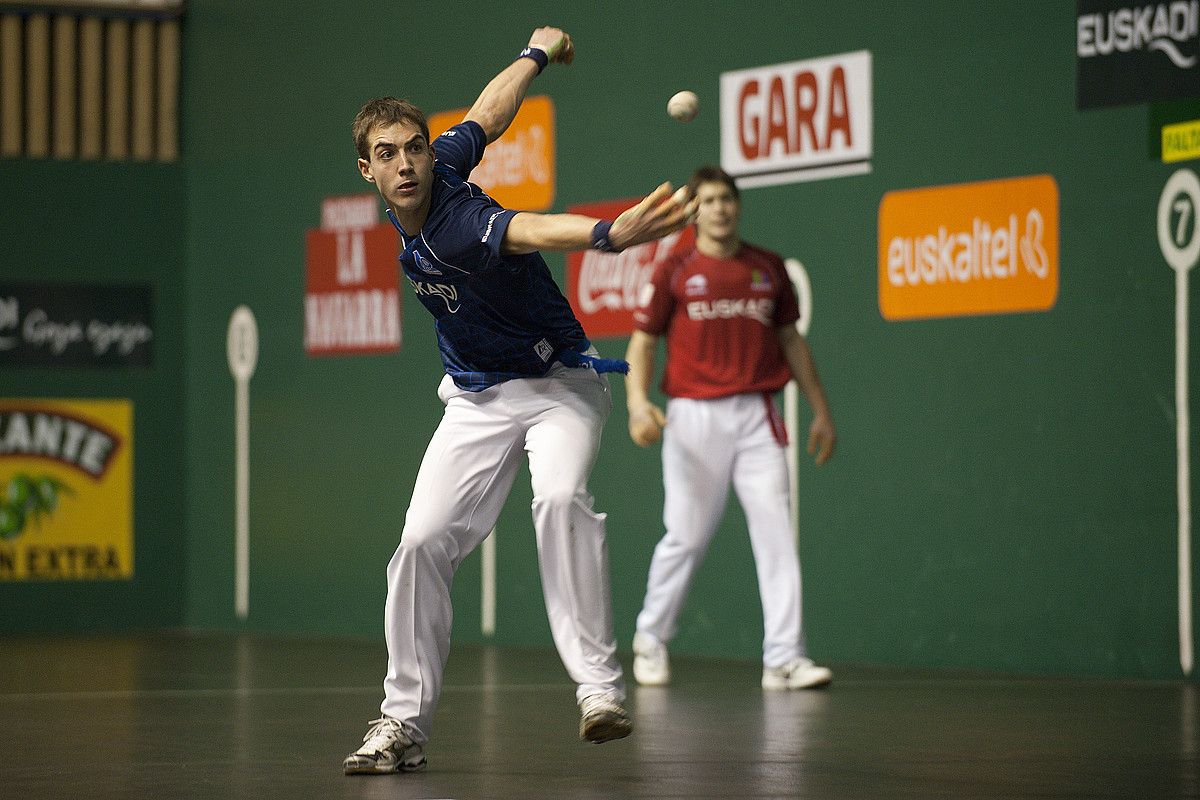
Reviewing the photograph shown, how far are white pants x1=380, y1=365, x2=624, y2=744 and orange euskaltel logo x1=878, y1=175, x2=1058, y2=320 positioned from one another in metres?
3.29

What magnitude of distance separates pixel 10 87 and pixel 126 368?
→ 177 centimetres

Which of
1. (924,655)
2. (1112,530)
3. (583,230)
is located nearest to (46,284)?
(924,655)

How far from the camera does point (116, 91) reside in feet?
40.2

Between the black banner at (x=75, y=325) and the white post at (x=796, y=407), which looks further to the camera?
the black banner at (x=75, y=325)

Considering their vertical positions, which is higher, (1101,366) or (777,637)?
(1101,366)

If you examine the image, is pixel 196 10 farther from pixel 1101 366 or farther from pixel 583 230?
pixel 583 230

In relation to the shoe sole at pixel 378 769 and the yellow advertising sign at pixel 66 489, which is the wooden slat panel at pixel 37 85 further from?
the shoe sole at pixel 378 769

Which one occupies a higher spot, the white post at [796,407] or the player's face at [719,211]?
the player's face at [719,211]

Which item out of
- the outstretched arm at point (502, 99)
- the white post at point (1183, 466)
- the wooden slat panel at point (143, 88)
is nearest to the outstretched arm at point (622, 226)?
the outstretched arm at point (502, 99)

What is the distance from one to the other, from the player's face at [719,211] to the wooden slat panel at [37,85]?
17.9 ft

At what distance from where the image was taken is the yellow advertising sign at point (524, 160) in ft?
34.4

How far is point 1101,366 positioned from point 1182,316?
1.39 ft

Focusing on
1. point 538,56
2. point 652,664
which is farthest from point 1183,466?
point 538,56

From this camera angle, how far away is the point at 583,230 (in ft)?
14.9
